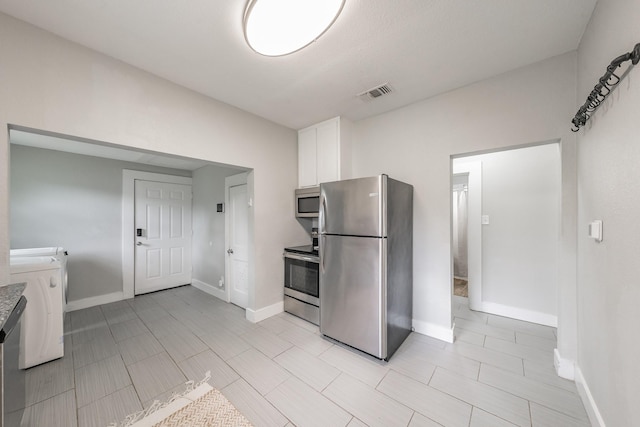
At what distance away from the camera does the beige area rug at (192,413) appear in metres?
1.40

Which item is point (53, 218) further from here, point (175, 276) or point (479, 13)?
point (479, 13)

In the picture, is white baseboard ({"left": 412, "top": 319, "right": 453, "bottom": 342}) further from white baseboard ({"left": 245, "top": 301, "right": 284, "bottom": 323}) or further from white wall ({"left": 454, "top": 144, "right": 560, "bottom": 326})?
white baseboard ({"left": 245, "top": 301, "right": 284, "bottom": 323})

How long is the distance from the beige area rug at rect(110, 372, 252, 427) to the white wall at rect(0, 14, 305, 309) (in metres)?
1.20

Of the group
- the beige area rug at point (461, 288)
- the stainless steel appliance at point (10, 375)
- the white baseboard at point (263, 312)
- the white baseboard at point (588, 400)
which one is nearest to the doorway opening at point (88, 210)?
the white baseboard at point (263, 312)

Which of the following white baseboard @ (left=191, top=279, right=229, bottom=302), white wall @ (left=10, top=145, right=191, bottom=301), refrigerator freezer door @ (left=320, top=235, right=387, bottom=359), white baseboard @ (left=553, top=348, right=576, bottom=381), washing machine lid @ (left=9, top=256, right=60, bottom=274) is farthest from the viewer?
white baseboard @ (left=191, top=279, right=229, bottom=302)

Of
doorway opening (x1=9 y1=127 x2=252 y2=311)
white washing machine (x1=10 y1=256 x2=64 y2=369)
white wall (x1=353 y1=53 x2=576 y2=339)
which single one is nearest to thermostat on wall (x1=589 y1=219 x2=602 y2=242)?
white wall (x1=353 y1=53 x2=576 y2=339)

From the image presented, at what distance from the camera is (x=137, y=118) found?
1.87 m

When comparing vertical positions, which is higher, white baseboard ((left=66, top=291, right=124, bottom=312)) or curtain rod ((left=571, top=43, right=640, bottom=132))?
curtain rod ((left=571, top=43, right=640, bottom=132))

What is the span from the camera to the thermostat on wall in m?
1.24

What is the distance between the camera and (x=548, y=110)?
5.98 feet

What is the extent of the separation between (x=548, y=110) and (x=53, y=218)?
5935mm

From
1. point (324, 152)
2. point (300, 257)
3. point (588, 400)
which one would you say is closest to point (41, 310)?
point (300, 257)

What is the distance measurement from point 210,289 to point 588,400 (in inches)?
175

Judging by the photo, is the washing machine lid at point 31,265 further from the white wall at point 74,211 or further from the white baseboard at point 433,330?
the white baseboard at point 433,330
